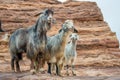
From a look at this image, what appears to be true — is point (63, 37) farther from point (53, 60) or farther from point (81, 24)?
point (81, 24)

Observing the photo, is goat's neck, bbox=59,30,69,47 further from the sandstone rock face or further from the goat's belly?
the sandstone rock face

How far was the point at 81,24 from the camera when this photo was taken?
34.4 meters

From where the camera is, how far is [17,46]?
56.4 feet

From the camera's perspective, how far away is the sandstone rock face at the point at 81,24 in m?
30.0

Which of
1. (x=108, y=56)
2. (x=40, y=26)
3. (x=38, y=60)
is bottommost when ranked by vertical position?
(x=108, y=56)

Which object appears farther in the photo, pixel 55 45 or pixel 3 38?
pixel 3 38

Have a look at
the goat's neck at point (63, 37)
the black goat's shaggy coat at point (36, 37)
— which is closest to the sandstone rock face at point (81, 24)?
the black goat's shaggy coat at point (36, 37)

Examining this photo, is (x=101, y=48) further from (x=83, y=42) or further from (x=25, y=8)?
(x=25, y=8)

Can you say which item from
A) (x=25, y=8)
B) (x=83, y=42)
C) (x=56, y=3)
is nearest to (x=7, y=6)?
(x=25, y=8)

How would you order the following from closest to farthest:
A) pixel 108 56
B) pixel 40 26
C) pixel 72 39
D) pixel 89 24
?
pixel 40 26, pixel 72 39, pixel 108 56, pixel 89 24

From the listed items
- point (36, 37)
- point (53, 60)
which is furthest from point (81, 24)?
point (36, 37)

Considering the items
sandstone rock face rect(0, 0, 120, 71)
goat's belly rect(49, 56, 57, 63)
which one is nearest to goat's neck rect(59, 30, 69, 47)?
goat's belly rect(49, 56, 57, 63)

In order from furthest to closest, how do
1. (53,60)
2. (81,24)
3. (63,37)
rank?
(81,24), (53,60), (63,37)

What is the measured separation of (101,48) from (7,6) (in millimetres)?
8907
